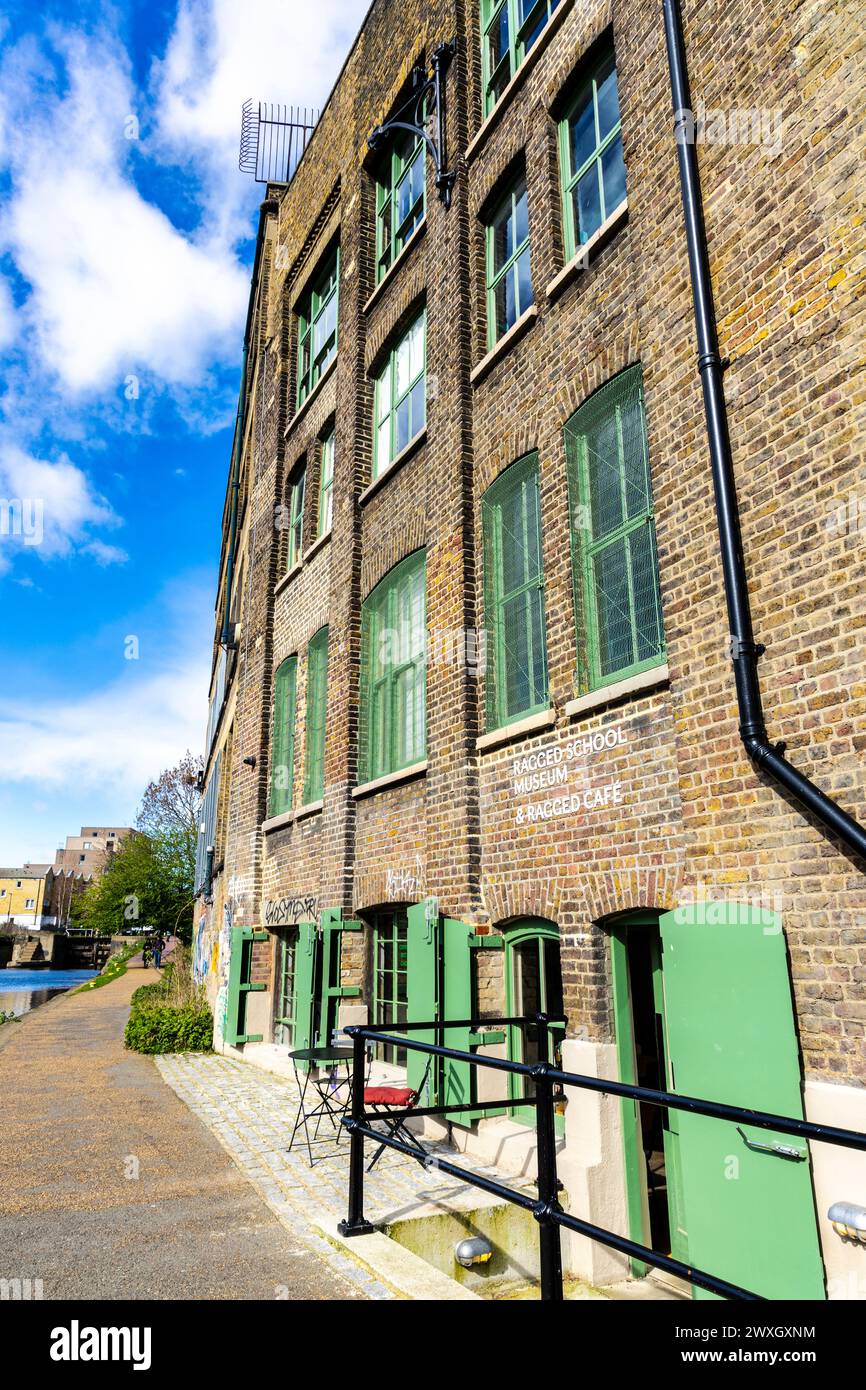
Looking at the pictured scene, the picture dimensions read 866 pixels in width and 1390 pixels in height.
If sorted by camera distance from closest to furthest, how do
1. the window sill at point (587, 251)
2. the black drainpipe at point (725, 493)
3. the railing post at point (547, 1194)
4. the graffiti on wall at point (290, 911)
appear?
the railing post at point (547, 1194) → the black drainpipe at point (725, 493) → the window sill at point (587, 251) → the graffiti on wall at point (290, 911)

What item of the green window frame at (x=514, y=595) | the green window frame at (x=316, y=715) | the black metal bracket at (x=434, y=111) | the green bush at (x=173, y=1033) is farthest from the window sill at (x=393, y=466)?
the green bush at (x=173, y=1033)

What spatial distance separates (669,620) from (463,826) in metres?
2.88

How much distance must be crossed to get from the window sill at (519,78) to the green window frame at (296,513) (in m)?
6.04

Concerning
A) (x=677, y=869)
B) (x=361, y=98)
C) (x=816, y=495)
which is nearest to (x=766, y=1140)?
(x=677, y=869)

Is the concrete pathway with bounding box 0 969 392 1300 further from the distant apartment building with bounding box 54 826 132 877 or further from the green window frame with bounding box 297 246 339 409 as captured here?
the distant apartment building with bounding box 54 826 132 877

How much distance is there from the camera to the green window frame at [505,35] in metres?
8.45

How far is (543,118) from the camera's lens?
25.6ft

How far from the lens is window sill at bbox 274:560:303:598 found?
1340 centimetres

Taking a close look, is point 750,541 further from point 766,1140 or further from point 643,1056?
point 643,1056

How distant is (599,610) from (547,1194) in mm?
4274

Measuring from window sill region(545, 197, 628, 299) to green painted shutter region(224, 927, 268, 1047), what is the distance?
957 cm

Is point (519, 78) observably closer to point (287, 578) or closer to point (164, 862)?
point (287, 578)

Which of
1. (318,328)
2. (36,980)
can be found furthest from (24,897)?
(318,328)

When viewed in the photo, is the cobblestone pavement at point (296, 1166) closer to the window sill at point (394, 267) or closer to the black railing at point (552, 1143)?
the black railing at point (552, 1143)
